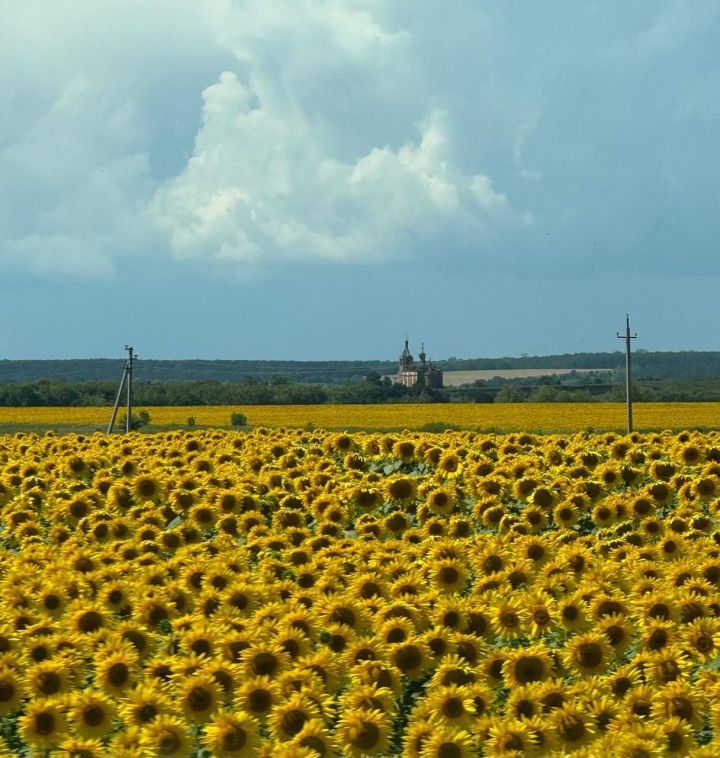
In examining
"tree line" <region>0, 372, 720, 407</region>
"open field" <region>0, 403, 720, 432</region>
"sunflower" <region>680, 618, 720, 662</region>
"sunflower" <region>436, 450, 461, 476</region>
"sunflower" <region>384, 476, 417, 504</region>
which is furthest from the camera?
"tree line" <region>0, 372, 720, 407</region>

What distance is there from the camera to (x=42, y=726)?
5.67 m

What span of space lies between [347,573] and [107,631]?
1.89 metres

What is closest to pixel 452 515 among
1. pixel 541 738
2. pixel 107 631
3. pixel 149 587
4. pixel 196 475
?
pixel 196 475

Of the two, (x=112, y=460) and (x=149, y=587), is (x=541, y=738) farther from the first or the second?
(x=112, y=460)

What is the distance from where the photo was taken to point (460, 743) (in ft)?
17.2

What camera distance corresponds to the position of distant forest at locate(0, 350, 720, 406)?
79.2 meters

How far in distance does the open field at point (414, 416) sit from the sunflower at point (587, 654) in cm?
4487

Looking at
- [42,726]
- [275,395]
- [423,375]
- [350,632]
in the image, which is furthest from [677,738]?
[423,375]

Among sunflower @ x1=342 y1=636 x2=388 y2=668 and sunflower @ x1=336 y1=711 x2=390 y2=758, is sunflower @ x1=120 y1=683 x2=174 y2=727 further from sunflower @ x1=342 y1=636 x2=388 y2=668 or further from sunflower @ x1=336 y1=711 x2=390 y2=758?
sunflower @ x1=342 y1=636 x2=388 y2=668

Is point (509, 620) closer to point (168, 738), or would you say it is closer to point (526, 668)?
point (526, 668)

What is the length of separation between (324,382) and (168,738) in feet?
436

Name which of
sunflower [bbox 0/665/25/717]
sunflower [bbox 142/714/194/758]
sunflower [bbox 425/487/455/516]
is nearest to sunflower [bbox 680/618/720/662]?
sunflower [bbox 142/714/194/758]

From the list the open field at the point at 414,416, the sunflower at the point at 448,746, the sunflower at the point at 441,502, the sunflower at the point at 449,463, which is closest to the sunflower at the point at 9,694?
the sunflower at the point at 448,746

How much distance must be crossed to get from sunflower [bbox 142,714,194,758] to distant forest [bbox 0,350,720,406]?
42.8 meters
